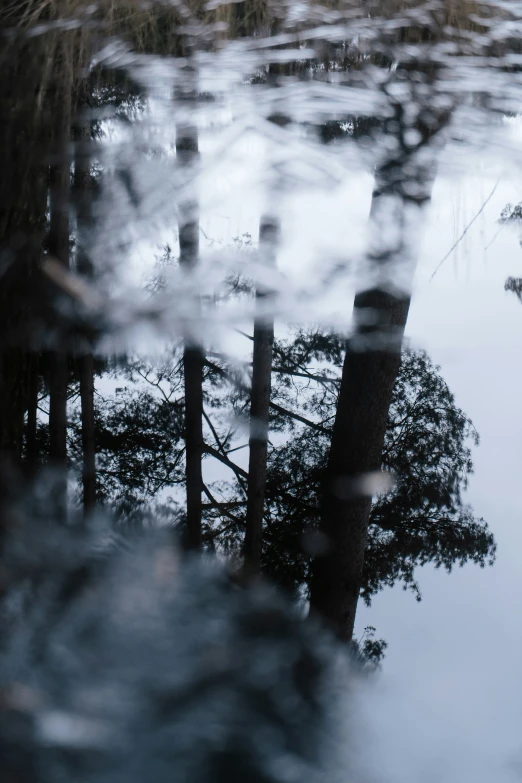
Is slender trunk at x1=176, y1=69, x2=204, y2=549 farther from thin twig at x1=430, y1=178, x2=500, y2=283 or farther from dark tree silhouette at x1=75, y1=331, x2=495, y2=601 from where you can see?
thin twig at x1=430, y1=178, x2=500, y2=283

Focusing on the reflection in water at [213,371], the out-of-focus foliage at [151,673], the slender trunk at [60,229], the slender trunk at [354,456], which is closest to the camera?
the out-of-focus foliage at [151,673]

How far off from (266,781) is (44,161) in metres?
1.74

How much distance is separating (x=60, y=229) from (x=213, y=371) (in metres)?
0.64

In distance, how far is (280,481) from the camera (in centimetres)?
126

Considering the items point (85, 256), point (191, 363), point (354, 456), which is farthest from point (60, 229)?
point (354, 456)

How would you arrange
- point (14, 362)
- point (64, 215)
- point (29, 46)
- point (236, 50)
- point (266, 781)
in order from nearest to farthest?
1. point (266, 781)
2. point (14, 362)
3. point (64, 215)
4. point (29, 46)
5. point (236, 50)

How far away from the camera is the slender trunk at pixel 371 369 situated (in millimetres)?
1105

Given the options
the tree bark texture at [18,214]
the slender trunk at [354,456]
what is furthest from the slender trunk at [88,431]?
the slender trunk at [354,456]

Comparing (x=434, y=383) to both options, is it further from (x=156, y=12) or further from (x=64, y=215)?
(x=156, y=12)

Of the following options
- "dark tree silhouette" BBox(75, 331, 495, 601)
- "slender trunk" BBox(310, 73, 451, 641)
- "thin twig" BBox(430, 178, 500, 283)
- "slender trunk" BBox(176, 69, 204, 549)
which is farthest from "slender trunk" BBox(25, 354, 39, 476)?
"thin twig" BBox(430, 178, 500, 283)

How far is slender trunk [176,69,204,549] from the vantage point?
1.21m

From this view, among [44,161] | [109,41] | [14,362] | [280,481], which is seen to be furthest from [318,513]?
[109,41]

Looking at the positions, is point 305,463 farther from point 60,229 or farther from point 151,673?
point 60,229

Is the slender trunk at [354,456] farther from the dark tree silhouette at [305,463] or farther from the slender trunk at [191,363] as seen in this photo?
the slender trunk at [191,363]
